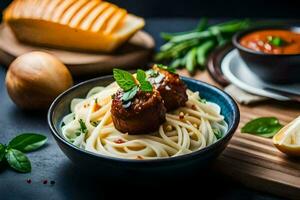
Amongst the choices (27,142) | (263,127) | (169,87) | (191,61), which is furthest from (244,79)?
(27,142)

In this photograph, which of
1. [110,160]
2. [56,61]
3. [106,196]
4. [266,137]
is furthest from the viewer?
[56,61]

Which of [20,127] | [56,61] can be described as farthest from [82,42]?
[20,127]

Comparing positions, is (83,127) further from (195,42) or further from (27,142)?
(195,42)

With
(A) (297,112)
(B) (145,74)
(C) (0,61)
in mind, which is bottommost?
(C) (0,61)

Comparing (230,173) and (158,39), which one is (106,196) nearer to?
(230,173)

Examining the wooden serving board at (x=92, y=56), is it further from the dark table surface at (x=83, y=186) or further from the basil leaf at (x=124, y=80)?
the basil leaf at (x=124, y=80)

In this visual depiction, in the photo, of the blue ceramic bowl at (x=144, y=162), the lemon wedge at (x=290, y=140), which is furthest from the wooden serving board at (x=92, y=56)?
the lemon wedge at (x=290, y=140)

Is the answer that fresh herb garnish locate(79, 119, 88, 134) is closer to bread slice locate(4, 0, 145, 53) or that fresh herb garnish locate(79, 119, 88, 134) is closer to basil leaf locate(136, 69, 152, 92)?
basil leaf locate(136, 69, 152, 92)
